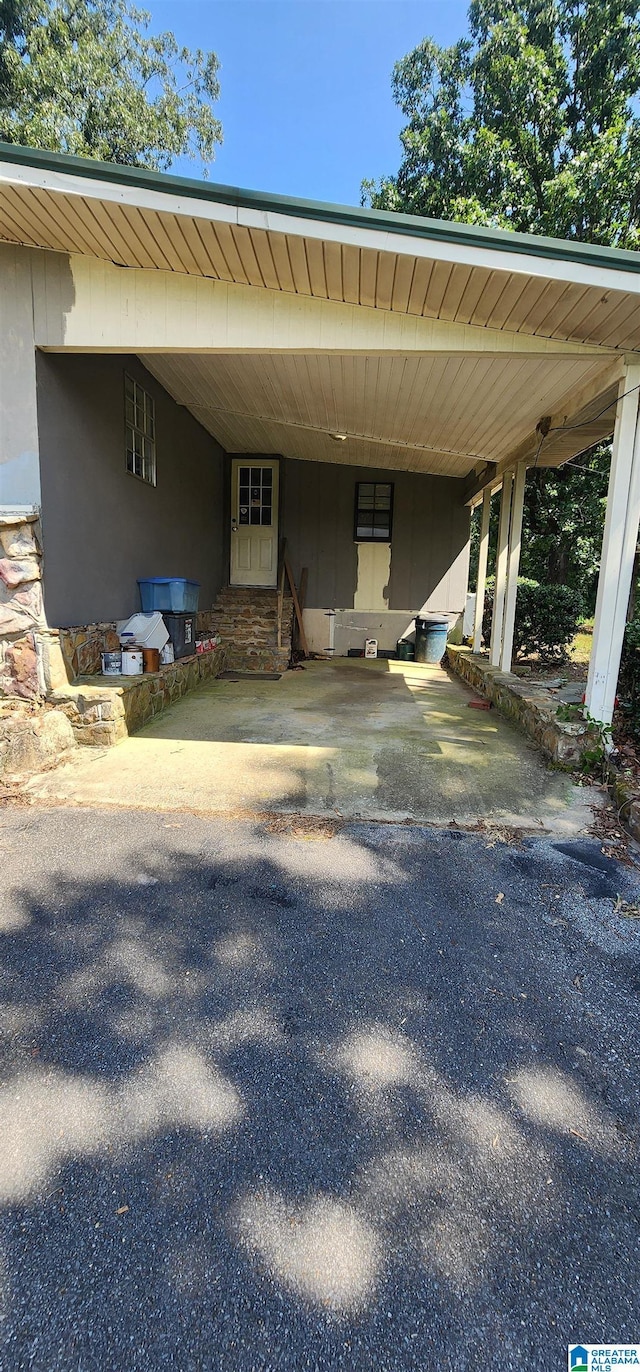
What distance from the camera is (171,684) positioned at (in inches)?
225

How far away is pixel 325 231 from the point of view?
123 inches

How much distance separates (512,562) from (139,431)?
163 inches

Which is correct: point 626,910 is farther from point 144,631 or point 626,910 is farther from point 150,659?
point 144,631

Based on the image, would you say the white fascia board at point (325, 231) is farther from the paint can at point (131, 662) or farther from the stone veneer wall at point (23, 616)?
the paint can at point (131, 662)

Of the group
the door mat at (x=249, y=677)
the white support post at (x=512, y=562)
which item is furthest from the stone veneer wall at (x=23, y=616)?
the white support post at (x=512, y=562)

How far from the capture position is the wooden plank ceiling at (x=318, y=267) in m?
3.21

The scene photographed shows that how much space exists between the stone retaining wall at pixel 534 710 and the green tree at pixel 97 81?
13.3m

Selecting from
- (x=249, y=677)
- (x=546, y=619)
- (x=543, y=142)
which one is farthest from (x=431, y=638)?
(x=543, y=142)

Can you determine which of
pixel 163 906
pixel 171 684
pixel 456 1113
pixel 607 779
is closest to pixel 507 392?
pixel 607 779

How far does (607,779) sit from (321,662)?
5.97m

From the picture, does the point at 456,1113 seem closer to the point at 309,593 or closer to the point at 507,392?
the point at 507,392

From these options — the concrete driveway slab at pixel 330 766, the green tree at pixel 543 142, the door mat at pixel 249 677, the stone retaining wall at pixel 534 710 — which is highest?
the green tree at pixel 543 142

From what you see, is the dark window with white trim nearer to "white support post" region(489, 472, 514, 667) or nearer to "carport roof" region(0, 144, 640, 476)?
"white support post" region(489, 472, 514, 667)

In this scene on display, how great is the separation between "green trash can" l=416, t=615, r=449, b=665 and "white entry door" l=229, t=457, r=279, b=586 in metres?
2.51
